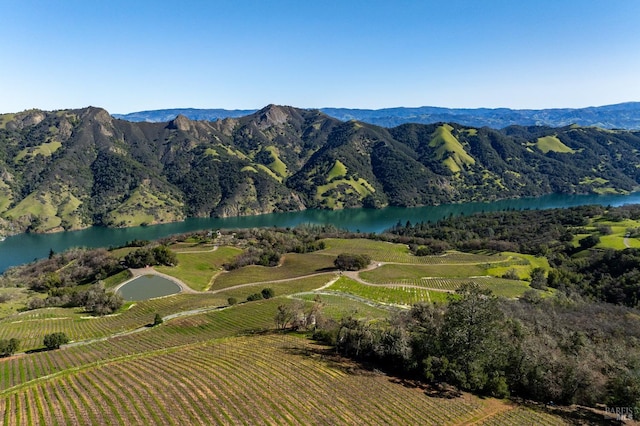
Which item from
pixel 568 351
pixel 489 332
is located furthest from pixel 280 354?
pixel 568 351

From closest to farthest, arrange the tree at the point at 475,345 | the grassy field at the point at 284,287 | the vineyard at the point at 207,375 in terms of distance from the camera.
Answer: the vineyard at the point at 207,375, the tree at the point at 475,345, the grassy field at the point at 284,287

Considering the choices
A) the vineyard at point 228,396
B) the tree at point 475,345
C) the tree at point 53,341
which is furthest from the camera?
the tree at point 53,341

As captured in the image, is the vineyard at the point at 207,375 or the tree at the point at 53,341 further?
the tree at the point at 53,341

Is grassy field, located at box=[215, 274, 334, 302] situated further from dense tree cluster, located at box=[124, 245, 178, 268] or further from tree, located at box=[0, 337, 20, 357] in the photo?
tree, located at box=[0, 337, 20, 357]

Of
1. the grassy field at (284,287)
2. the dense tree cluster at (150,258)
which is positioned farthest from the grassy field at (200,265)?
the grassy field at (284,287)

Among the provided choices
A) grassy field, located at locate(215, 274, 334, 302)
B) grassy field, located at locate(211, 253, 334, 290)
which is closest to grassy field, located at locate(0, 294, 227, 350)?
grassy field, located at locate(215, 274, 334, 302)

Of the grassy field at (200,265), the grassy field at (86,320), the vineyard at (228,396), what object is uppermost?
the vineyard at (228,396)

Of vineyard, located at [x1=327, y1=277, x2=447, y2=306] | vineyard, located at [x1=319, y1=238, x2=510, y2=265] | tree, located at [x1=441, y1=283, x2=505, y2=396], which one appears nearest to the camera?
tree, located at [x1=441, y1=283, x2=505, y2=396]

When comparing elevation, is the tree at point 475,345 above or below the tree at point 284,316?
above

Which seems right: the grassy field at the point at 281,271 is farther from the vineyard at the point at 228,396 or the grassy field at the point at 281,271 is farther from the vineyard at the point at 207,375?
the vineyard at the point at 228,396
